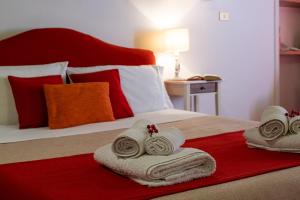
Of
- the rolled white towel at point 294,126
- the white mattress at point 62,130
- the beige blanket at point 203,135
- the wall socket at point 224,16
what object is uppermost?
the wall socket at point 224,16

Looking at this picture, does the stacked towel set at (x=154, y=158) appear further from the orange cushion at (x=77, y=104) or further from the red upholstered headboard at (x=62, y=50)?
the red upholstered headboard at (x=62, y=50)


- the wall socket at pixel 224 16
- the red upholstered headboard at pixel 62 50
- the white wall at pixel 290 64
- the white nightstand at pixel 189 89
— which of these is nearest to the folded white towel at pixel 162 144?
the red upholstered headboard at pixel 62 50

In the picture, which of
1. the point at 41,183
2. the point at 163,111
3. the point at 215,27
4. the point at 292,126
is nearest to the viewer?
the point at 41,183

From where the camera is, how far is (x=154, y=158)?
1541 mm

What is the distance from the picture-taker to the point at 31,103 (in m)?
2.67

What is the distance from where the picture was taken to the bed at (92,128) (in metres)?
1.49

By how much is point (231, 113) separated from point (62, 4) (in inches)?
80.2

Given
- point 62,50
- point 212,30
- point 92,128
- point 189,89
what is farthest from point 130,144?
point 212,30

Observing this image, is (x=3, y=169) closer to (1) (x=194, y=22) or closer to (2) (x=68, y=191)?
(2) (x=68, y=191)

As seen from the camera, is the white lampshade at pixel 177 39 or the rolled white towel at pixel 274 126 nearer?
the rolled white towel at pixel 274 126

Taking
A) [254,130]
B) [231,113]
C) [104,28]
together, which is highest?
[104,28]

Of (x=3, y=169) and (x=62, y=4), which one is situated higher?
(x=62, y=4)

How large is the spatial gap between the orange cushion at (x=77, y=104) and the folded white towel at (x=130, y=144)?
3.31 feet

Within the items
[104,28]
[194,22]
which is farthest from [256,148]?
[194,22]
